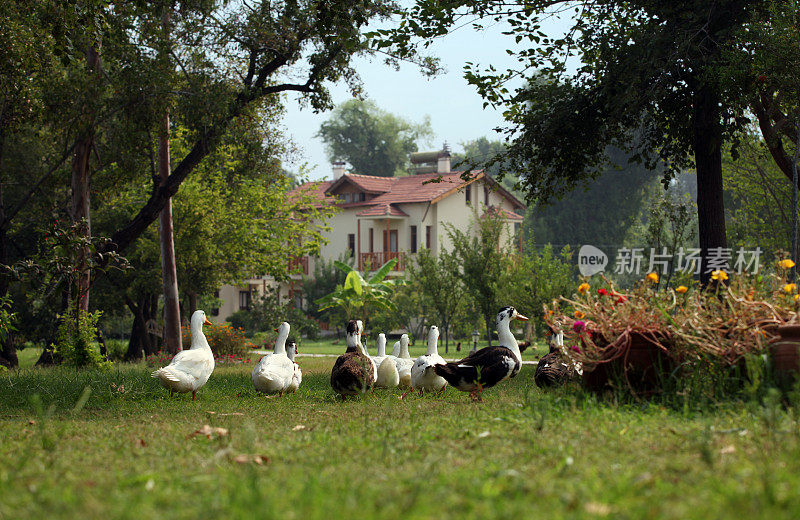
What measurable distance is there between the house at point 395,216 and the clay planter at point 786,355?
136ft

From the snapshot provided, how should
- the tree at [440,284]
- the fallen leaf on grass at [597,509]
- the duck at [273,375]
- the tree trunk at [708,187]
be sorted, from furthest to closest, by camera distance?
the tree at [440,284] < the tree trunk at [708,187] < the duck at [273,375] < the fallen leaf on grass at [597,509]

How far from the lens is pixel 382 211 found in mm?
50312

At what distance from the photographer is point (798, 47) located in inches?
535

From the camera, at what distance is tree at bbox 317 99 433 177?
3292 inches

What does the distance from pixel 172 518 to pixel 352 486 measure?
100 cm

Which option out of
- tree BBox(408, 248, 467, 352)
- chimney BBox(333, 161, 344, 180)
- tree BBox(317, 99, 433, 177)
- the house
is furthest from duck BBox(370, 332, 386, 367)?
tree BBox(317, 99, 433, 177)

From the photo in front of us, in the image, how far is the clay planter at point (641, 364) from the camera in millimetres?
7426

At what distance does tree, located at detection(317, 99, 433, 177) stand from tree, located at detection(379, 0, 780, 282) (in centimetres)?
6646

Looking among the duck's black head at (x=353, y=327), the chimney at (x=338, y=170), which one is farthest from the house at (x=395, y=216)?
the duck's black head at (x=353, y=327)

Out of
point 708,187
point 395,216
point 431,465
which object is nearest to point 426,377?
point 431,465

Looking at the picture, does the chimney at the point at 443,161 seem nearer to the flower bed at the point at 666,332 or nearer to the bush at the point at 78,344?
the bush at the point at 78,344

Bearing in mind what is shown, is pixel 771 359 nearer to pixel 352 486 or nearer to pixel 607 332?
pixel 607 332

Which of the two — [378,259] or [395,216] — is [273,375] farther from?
[378,259]

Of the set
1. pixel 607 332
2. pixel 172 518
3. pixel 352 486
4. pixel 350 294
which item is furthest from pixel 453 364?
pixel 350 294
